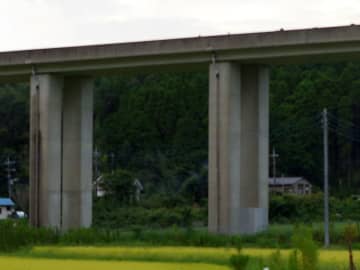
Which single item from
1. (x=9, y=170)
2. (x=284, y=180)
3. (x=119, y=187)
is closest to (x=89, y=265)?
(x=119, y=187)

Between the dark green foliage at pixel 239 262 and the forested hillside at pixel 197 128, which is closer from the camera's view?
the dark green foliage at pixel 239 262

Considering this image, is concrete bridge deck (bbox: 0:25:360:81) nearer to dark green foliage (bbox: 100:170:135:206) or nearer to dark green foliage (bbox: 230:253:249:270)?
dark green foliage (bbox: 100:170:135:206)

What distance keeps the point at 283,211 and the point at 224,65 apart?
17468 millimetres

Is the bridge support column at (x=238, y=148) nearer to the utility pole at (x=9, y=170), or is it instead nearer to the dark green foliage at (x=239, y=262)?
the dark green foliage at (x=239, y=262)

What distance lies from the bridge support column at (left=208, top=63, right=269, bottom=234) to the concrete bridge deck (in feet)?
3.16

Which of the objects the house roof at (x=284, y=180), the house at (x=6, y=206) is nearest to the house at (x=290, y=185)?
the house roof at (x=284, y=180)

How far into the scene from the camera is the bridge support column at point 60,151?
4000 cm

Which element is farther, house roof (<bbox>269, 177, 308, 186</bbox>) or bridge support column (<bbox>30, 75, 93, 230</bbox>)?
house roof (<bbox>269, 177, 308, 186</bbox>)

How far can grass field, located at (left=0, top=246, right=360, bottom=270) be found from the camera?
24.6 meters

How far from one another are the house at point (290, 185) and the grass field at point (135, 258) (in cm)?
4419

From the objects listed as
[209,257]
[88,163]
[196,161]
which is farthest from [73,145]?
[196,161]

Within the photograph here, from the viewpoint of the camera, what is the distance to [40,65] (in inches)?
1604

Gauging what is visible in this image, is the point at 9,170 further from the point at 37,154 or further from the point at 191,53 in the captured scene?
the point at 191,53

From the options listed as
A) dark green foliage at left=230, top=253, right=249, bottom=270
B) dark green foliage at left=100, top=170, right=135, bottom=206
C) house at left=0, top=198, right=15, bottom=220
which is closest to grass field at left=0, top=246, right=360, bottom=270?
dark green foliage at left=230, top=253, right=249, bottom=270
